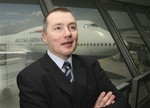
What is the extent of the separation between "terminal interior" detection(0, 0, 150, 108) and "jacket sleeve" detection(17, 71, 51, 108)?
4.96 ft

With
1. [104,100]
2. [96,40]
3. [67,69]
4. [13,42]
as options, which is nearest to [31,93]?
[67,69]

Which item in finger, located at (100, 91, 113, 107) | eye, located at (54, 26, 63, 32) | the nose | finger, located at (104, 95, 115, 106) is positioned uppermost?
eye, located at (54, 26, 63, 32)

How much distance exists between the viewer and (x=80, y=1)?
4.50 m

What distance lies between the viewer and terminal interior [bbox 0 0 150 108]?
2.94 metres

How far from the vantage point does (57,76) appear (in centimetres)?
147

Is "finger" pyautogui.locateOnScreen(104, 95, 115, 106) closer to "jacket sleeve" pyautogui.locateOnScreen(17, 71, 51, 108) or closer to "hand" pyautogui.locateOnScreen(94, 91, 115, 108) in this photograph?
"hand" pyautogui.locateOnScreen(94, 91, 115, 108)

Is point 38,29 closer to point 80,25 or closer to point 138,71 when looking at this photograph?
point 80,25

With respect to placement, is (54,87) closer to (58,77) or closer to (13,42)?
(58,77)

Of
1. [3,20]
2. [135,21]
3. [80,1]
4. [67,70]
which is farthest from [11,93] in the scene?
[135,21]

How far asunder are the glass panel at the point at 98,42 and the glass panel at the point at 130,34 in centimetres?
37

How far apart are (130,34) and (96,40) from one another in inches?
51.2

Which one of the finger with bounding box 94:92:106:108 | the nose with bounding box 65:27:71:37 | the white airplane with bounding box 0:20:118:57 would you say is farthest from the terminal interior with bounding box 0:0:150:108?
the nose with bounding box 65:27:71:37

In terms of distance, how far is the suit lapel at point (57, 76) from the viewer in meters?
1.45

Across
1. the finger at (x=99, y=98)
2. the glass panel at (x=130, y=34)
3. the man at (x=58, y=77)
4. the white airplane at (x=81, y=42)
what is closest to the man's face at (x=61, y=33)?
the man at (x=58, y=77)
